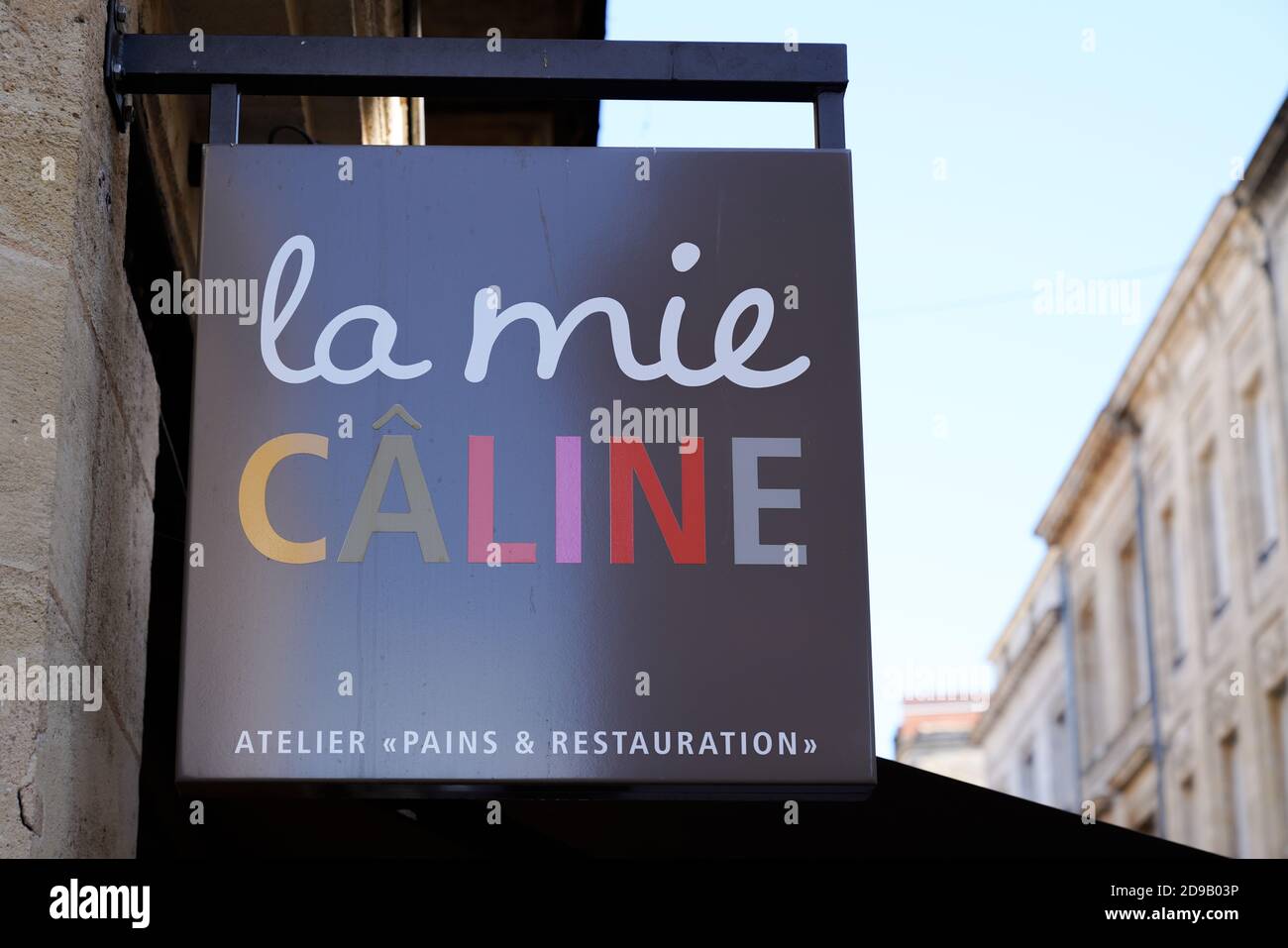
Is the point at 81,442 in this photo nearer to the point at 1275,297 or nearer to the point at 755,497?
the point at 755,497

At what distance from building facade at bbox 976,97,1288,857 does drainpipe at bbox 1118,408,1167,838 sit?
0.15ft

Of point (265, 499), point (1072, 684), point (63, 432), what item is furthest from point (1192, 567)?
point (63, 432)

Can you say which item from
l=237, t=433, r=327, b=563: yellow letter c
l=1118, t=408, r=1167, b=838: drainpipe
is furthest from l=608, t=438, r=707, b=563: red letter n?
l=1118, t=408, r=1167, b=838: drainpipe

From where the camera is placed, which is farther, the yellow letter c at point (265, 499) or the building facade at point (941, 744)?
the building facade at point (941, 744)

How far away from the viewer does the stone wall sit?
151 inches

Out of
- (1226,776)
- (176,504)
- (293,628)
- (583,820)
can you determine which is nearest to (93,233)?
(293,628)

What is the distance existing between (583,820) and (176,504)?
6.91 feet

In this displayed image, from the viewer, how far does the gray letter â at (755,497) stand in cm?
426

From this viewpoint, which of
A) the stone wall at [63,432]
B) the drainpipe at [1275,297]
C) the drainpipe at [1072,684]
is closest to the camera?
the stone wall at [63,432]

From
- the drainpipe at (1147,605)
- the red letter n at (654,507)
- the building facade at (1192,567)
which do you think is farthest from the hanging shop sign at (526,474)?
the drainpipe at (1147,605)

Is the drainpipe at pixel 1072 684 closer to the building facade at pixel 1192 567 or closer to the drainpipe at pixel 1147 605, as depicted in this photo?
the building facade at pixel 1192 567

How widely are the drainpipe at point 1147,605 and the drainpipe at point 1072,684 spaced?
214 inches

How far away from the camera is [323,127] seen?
7844mm
